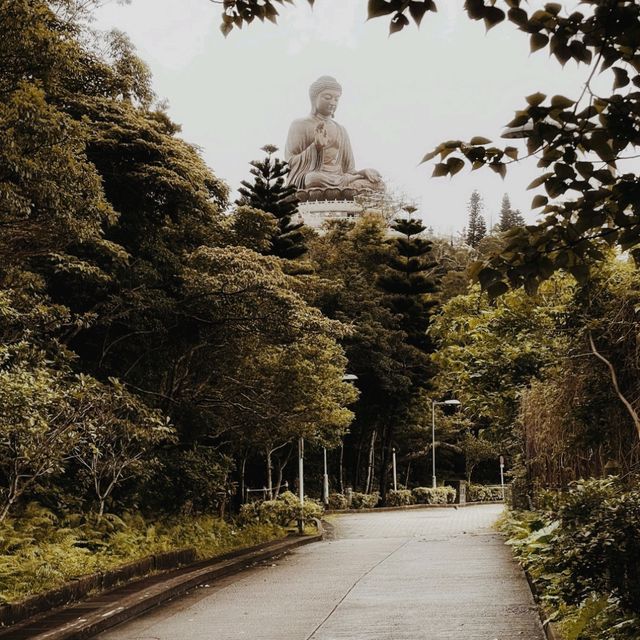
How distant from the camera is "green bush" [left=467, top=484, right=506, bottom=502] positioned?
5409cm

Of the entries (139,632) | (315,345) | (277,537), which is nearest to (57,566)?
(139,632)

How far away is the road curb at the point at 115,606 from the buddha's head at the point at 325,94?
54.6m

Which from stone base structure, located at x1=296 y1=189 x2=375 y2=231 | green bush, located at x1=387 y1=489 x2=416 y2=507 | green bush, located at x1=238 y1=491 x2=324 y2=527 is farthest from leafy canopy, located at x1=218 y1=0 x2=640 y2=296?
stone base structure, located at x1=296 y1=189 x2=375 y2=231

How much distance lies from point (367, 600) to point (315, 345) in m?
10.6

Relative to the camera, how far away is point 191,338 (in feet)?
63.6

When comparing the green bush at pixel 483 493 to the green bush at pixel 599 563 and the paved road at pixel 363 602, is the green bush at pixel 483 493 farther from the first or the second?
the green bush at pixel 599 563

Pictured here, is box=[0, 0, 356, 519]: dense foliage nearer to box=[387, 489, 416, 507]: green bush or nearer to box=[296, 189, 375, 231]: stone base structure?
box=[387, 489, 416, 507]: green bush

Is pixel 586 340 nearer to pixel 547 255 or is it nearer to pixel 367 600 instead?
pixel 367 600

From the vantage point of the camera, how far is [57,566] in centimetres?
1133

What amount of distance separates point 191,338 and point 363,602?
9.87m

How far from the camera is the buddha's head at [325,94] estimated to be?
66.9 meters

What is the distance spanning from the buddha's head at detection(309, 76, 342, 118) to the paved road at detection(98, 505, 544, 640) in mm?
52542

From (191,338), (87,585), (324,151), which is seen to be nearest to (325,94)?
(324,151)

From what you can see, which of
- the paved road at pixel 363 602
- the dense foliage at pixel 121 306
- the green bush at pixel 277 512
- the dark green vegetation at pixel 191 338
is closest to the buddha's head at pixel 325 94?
the dark green vegetation at pixel 191 338
